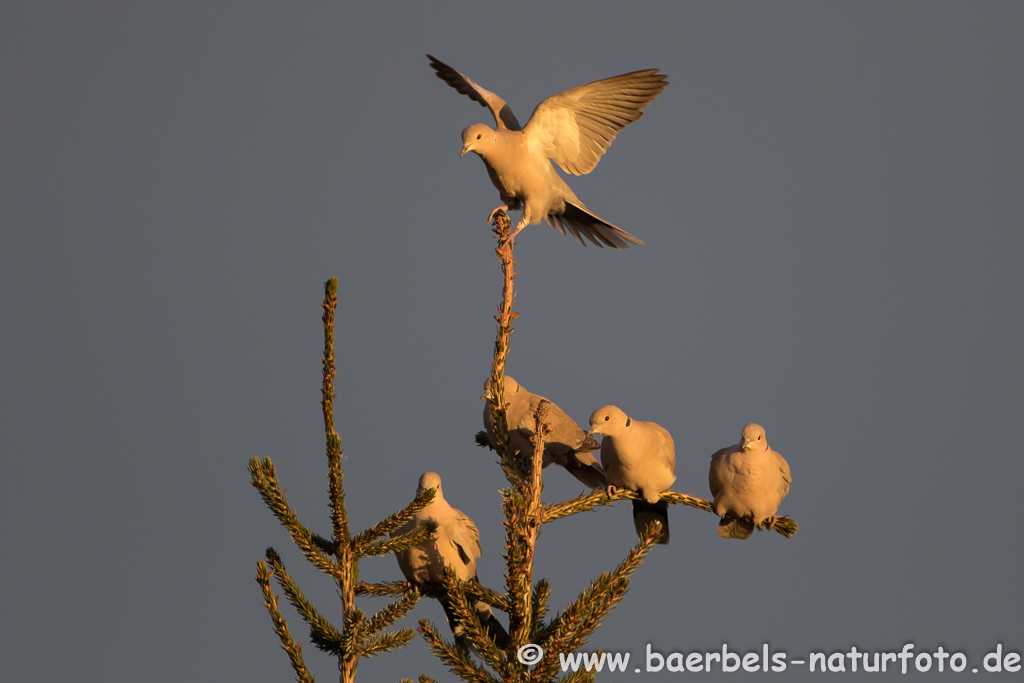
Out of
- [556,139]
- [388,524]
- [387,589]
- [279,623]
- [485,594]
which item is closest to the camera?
[279,623]

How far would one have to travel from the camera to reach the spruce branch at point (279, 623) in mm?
2803

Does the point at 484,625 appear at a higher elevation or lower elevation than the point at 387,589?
lower

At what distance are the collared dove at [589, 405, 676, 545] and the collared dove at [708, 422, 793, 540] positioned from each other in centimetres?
30

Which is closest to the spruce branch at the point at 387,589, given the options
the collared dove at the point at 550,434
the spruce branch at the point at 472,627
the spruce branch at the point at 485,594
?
the spruce branch at the point at 485,594

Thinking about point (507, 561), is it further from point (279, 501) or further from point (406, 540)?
point (279, 501)

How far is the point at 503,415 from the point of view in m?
4.09

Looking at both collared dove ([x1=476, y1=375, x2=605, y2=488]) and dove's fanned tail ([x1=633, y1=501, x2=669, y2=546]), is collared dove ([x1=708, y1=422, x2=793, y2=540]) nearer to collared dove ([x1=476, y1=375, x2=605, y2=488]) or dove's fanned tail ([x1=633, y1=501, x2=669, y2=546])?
dove's fanned tail ([x1=633, y1=501, x2=669, y2=546])

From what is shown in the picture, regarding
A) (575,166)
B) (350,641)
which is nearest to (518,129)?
(575,166)

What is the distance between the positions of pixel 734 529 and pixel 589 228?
314cm

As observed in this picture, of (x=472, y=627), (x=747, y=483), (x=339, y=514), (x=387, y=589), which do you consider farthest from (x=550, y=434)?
(x=339, y=514)

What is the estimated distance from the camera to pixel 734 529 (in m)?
5.04

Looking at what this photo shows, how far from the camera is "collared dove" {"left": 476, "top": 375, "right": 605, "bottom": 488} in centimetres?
497

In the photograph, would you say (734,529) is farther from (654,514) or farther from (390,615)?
(390,615)

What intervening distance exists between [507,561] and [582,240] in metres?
4.36
